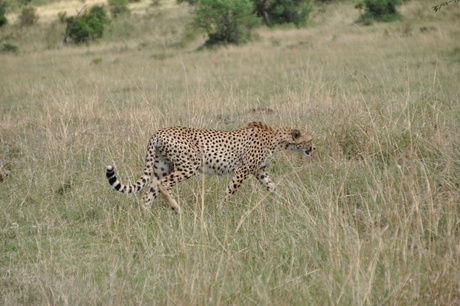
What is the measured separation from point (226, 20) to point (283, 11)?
540 cm

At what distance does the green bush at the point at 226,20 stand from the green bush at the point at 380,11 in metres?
3.66

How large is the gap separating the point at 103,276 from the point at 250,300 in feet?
2.90

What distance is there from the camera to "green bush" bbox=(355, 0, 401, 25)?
18578 millimetres

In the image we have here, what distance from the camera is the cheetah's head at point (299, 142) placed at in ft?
17.0

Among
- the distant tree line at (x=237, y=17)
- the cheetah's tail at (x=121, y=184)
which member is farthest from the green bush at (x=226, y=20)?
the cheetah's tail at (x=121, y=184)

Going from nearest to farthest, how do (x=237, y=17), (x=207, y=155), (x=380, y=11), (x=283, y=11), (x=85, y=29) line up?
(x=207, y=155) → (x=237, y=17) → (x=380, y=11) → (x=85, y=29) → (x=283, y=11)

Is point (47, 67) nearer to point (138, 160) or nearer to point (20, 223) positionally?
point (138, 160)

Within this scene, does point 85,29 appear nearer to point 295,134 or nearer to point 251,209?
point 295,134

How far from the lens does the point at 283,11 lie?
21.8m

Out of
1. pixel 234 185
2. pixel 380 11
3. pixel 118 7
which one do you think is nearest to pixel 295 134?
pixel 234 185

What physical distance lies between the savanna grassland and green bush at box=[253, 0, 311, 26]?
Result: 10.6 m

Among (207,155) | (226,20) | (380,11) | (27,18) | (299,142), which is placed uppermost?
(207,155)

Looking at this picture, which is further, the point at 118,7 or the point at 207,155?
the point at 118,7

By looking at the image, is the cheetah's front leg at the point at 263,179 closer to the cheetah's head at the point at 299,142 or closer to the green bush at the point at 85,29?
the cheetah's head at the point at 299,142
